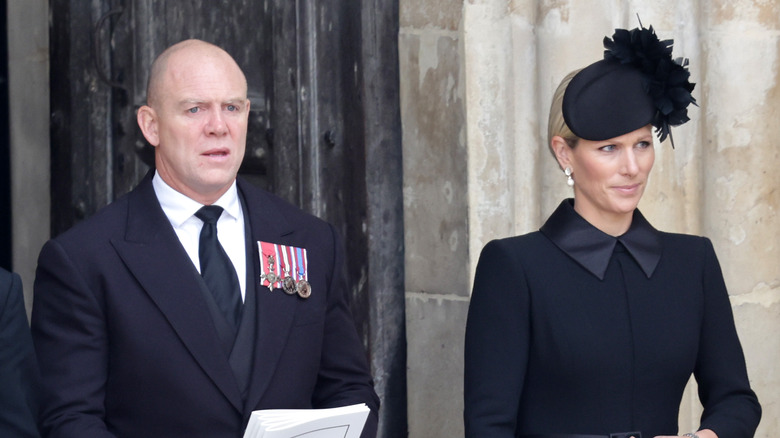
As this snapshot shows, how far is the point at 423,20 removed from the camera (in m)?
3.53

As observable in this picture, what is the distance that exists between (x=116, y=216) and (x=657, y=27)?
5.05 ft

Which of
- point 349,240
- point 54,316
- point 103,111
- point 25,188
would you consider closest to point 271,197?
point 54,316

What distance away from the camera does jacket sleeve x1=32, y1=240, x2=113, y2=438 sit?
238cm

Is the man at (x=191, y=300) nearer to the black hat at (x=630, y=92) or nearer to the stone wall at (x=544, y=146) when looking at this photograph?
the black hat at (x=630, y=92)

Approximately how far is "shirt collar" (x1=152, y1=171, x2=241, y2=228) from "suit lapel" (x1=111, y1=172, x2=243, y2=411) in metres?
0.04

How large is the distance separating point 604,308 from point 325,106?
1.23 metres

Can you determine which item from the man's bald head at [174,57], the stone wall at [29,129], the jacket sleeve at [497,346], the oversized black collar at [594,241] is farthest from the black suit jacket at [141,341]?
the stone wall at [29,129]

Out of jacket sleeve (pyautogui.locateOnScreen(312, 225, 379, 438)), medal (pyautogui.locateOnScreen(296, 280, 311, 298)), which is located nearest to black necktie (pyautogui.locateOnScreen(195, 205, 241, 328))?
medal (pyautogui.locateOnScreen(296, 280, 311, 298))

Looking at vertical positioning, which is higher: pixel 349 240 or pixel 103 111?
pixel 103 111

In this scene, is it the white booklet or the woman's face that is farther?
the woman's face

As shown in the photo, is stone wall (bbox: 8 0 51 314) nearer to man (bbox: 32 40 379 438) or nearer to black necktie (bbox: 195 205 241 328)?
man (bbox: 32 40 379 438)

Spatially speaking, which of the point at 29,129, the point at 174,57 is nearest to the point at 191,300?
the point at 174,57

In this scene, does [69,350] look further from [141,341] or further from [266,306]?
[266,306]

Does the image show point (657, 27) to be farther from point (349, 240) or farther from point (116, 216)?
point (116, 216)
